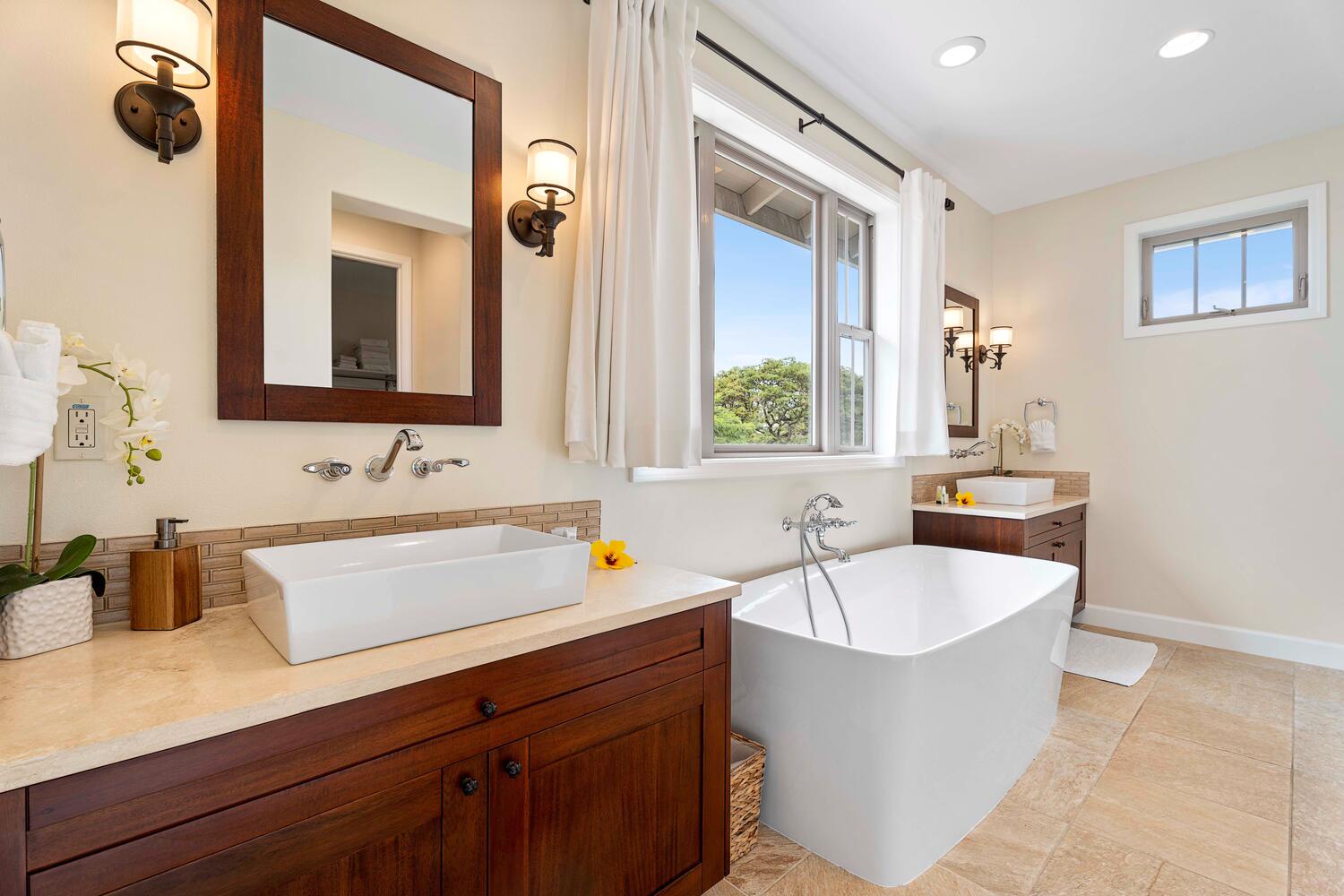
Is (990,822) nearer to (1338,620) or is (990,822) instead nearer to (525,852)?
(525,852)

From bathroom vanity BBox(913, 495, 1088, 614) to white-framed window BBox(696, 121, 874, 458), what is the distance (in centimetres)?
56

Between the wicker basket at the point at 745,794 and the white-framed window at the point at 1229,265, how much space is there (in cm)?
359

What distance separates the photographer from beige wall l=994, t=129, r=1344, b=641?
3.23 m

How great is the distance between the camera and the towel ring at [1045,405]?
4102 millimetres

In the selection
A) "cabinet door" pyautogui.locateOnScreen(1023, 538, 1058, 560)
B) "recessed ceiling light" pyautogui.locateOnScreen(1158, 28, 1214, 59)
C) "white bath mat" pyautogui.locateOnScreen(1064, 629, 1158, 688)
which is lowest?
"white bath mat" pyautogui.locateOnScreen(1064, 629, 1158, 688)

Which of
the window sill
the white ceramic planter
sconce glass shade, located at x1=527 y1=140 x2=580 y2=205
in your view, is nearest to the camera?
the white ceramic planter

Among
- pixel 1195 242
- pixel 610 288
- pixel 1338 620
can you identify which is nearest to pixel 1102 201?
pixel 1195 242

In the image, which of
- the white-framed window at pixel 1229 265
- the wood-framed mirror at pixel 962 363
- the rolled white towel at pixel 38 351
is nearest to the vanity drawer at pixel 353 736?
the rolled white towel at pixel 38 351

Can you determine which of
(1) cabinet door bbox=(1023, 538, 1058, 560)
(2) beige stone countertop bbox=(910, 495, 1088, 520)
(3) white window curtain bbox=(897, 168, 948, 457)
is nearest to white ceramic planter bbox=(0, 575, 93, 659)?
(3) white window curtain bbox=(897, 168, 948, 457)

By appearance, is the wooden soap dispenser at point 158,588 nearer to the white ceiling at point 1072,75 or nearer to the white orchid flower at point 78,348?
the white orchid flower at point 78,348

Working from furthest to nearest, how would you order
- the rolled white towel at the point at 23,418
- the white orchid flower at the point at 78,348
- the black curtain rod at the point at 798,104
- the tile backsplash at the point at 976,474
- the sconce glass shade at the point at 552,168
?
the tile backsplash at the point at 976,474
the black curtain rod at the point at 798,104
the sconce glass shade at the point at 552,168
the white orchid flower at the point at 78,348
the rolled white towel at the point at 23,418

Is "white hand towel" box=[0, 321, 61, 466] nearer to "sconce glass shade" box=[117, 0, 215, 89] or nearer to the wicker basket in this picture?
"sconce glass shade" box=[117, 0, 215, 89]

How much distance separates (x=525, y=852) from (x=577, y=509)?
0.93 meters

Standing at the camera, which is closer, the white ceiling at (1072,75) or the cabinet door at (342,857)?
the cabinet door at (342,857)
